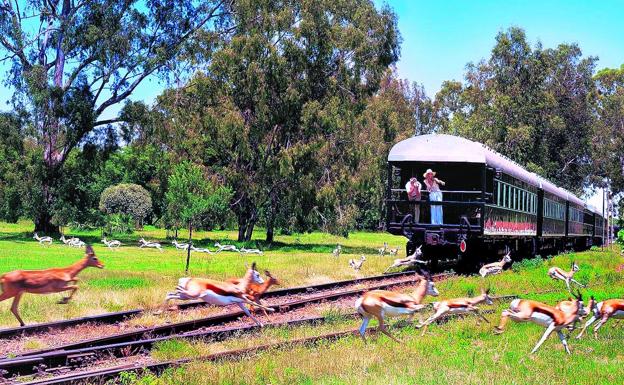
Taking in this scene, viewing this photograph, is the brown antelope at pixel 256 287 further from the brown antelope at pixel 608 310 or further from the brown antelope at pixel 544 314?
the brown antelope at pixel 608 310

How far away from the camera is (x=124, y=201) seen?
56406 millimetres

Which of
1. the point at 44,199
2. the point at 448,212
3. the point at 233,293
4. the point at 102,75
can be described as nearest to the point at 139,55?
the point at 102,75

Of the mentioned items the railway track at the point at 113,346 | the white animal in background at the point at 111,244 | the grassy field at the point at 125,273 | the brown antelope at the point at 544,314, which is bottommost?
the railway track at the point at 113,346

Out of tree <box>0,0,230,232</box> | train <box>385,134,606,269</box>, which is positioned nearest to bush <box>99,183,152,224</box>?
tree <box>0,0,230,232</box>

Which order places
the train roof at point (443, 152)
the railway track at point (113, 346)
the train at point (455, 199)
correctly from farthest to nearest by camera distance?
1. the train at point (455, 199)
2. the train roof at point (443, 152)
3. the railway track at point (113, 346)

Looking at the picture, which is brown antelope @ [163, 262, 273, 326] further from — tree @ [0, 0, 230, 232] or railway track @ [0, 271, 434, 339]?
tree @ [0, 0, 230, 232]

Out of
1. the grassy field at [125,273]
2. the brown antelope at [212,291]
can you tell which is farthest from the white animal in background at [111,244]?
the brown antelope at [212,291]

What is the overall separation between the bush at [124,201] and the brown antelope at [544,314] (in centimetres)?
5048

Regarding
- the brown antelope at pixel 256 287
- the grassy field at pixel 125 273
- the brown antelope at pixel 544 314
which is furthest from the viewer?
the grassy field at pixel 125 273

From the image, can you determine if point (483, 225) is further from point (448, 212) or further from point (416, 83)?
point (416, 83)

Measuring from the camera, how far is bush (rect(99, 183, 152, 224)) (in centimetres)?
5638

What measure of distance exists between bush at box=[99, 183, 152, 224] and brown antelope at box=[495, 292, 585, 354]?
166 feet

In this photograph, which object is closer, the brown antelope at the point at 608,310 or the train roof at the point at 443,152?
the brown antelope at the point at 608,310

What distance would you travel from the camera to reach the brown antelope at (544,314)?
8.29 metres
